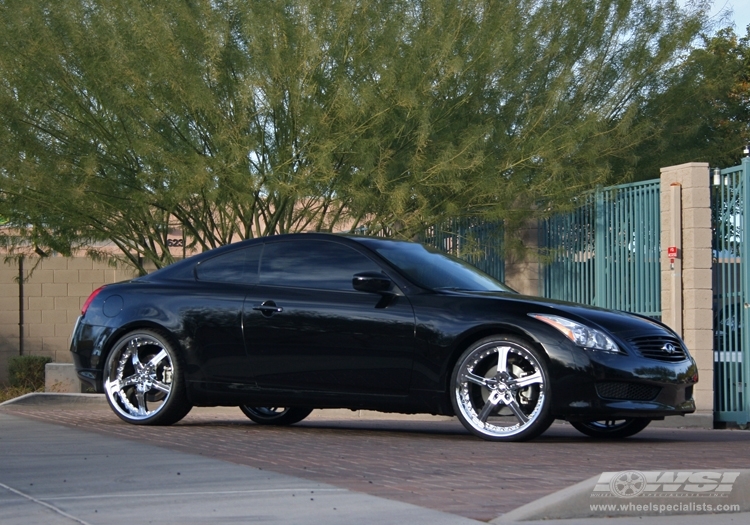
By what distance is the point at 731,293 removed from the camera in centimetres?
1240

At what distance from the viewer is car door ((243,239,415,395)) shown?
8.66m

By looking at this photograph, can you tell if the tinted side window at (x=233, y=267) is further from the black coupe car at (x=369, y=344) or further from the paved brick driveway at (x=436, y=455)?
the paved brick driveway at (x=436, y=455)

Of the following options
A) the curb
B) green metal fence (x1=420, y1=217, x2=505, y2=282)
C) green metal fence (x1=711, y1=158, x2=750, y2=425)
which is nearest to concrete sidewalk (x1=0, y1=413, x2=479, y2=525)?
the curb

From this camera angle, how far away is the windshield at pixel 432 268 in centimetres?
905

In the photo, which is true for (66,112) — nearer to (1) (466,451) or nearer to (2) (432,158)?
(2) (432,158)

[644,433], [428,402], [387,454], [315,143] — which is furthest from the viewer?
[315,143]

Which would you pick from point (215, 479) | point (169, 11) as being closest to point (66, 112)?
point (169, 11)

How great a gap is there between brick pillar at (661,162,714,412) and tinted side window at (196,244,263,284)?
5069 mm

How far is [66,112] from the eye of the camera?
14.5 meters

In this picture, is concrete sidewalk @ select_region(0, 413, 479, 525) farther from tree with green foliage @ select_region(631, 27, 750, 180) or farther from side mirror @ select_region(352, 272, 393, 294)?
tree with green foliage @ select_region(631, 27, 750, 180)

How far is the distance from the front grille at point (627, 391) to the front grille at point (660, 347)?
24 centimetres

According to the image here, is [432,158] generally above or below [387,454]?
above

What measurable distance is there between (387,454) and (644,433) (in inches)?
151

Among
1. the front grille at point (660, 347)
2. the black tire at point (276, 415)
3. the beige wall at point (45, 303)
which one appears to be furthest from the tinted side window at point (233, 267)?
the beige wall at point (45, 303)
